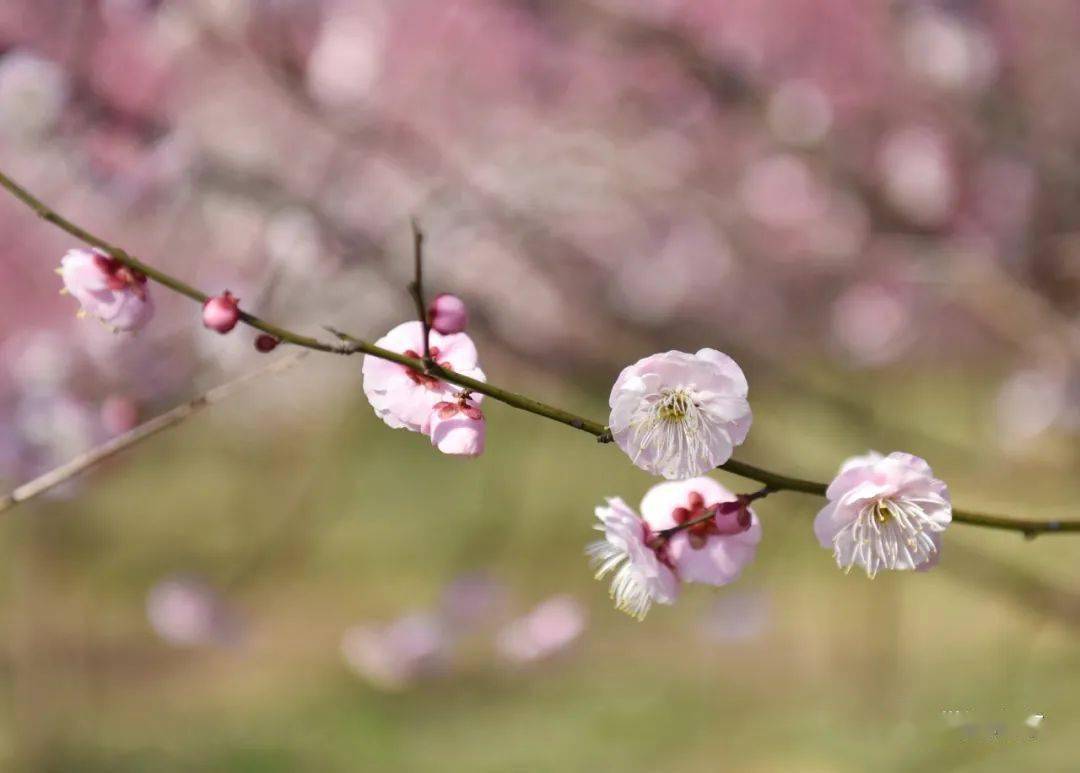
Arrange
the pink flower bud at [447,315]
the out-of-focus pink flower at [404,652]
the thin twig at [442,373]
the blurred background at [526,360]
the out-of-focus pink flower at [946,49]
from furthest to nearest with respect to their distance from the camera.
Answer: the out-of-focus pink flower at [946,49] → the out-of-focus pink flower at [404,652] → the blurred background at [526,360] → the pink flower bud at [447,315] → the thin twig at [442,373]

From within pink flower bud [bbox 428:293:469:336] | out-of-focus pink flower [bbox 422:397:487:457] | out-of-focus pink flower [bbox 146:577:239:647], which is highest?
out-of-focus pink flower [bbox 146:577:239:647]

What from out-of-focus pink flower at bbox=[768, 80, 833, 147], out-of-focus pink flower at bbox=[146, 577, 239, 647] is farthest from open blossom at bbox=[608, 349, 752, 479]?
out-of-focus pink flower at bbox=[146, 577, 239, 647]

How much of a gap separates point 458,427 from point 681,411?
15cm

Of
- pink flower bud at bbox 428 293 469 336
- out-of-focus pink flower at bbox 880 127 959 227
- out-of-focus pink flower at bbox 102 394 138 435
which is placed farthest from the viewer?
out-of-focus pink flower at bbox 880 127 959 227

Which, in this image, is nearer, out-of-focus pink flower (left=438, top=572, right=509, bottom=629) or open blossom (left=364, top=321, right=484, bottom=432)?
open blossom (left=364, top=321, right=484, bottom=432)

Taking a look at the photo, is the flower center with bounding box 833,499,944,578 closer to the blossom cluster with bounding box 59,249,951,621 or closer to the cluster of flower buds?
the blossom cluster with bounding box 59,249,951,621

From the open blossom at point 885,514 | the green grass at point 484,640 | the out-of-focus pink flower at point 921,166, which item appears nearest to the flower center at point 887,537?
the open blossom at point 885,514

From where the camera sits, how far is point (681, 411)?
0.68m

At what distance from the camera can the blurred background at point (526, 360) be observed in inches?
70.8

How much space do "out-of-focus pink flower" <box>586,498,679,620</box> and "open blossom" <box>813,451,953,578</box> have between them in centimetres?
12

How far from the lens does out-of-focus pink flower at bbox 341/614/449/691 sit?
265 centimetres

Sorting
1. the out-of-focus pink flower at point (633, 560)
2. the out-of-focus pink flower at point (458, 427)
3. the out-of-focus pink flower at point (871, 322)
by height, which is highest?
the out-of-focus pink flower at point (871, 322)

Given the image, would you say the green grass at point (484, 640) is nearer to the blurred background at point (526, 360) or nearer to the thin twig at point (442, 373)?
the blurred background at point (526, 360)

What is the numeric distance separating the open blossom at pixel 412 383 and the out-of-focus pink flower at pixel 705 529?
0.59 ft
